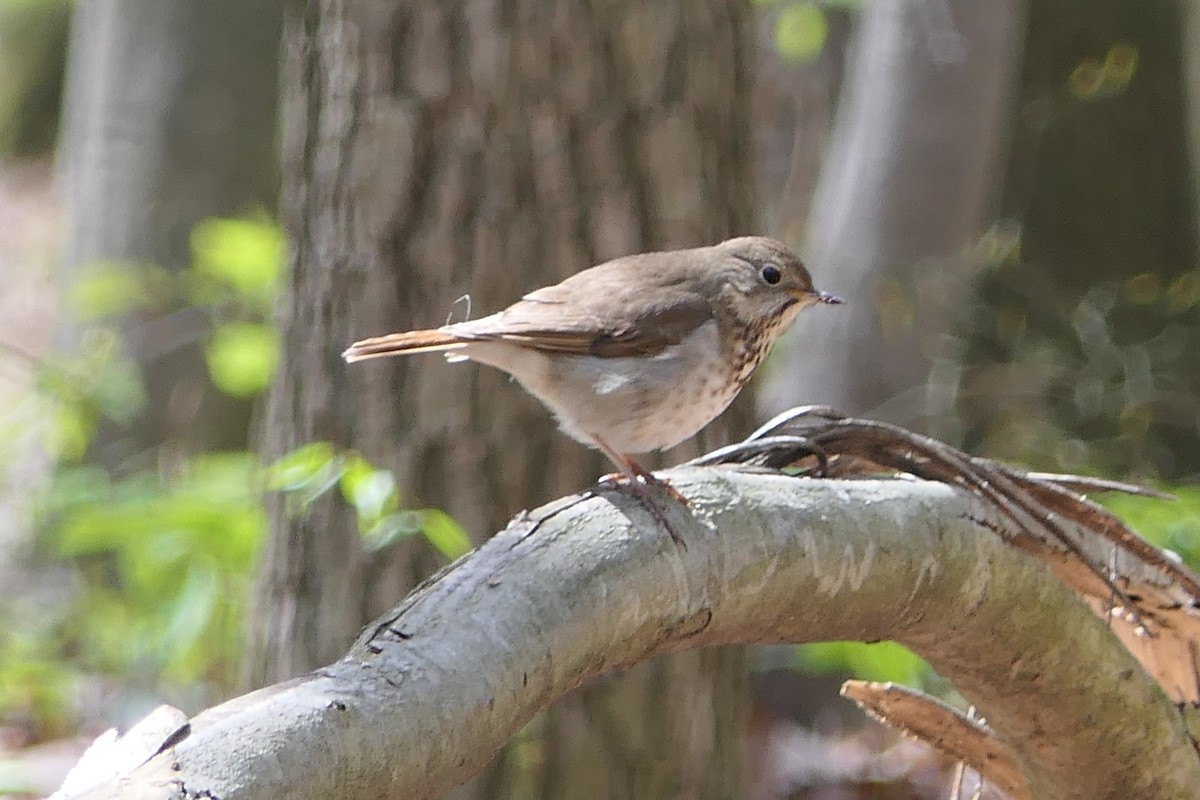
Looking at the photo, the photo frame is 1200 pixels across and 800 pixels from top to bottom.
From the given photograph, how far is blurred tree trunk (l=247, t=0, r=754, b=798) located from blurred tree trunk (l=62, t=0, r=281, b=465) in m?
2.88

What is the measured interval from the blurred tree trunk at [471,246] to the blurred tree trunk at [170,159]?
2876mm

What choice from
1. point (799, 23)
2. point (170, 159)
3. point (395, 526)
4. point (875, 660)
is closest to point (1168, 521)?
point (875, 660)

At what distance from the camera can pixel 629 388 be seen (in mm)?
2305

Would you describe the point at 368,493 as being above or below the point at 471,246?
below

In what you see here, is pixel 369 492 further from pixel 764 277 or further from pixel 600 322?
pixel 764 277

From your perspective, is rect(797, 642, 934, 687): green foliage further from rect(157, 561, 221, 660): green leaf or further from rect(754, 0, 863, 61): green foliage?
rect(754, 0, 863, 61): green foliage

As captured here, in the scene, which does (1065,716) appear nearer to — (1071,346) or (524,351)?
A: (524,351)

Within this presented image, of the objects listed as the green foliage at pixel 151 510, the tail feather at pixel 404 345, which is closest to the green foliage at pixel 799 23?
the green foliage at pixel 151 510

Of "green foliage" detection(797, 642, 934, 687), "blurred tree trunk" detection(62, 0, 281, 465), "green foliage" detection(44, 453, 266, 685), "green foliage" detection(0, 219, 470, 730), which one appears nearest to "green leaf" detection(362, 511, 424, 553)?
"green foliage" detection(0, 219, 470, 730)

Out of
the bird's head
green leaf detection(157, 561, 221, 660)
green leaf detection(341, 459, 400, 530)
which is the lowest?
green leaf detection(157, 561, 221, 660)

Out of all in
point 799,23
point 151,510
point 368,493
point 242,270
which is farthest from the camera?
point 799,23

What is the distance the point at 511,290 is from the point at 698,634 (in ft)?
4.71

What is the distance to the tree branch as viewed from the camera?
1154 mm

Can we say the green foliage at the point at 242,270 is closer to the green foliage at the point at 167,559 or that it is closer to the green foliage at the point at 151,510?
the green foliage at the point at 151,510
